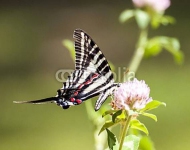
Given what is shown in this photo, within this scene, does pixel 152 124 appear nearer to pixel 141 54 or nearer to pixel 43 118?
pixel 43 118

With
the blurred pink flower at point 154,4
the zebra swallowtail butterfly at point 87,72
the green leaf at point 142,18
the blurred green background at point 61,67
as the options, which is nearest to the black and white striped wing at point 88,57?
the zebra swallowtail butterfly at point 87,72

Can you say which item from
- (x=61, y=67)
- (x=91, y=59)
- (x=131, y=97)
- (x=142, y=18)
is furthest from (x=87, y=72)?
(x=61, y=67)

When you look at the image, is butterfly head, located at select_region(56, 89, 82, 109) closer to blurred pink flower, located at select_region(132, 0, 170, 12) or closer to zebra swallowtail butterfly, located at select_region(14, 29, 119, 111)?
zebra swallowtail butterfly, located at select_region(14, 29, 119, 111)

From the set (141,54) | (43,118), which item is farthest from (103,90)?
(43,118)

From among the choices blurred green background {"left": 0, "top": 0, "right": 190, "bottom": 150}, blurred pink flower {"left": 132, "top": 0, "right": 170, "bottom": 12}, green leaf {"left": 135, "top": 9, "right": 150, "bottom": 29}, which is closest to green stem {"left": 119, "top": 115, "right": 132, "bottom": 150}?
green leaf {"left": 135, "top": 9, "right": 150, "bottom": 29}

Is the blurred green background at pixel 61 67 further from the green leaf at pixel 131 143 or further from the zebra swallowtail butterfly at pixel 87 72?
the green leaf at pixel 131 143
